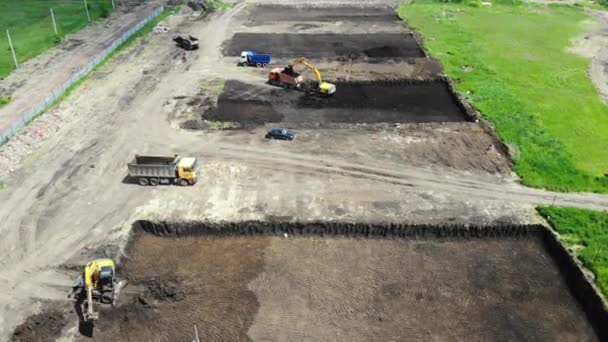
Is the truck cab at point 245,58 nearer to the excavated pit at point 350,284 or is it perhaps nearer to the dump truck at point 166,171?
the dump truck at point 166,171

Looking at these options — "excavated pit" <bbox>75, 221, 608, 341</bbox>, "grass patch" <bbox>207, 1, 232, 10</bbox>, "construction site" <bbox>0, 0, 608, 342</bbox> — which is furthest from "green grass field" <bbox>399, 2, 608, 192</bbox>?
"grass patch" <bbox>207, 1, 232, 10</bbox>

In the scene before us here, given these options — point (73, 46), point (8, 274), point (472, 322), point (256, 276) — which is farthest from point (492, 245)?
point (73, 46)

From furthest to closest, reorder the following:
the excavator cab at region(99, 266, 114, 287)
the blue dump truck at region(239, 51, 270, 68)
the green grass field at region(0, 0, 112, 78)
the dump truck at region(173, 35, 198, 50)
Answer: the dump truck at region(173, 35, 198, 50) < the green grass field at region(0, 0, 112, 78) < the blue dump truck at region(239, 51, 270, 68) < the excavator cab at region(99, 266, 114, 287)

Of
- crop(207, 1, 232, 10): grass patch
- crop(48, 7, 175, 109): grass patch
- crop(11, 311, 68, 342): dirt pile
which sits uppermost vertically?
crop(207, 1, 232, 10): grass patch

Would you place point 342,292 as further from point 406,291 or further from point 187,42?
point 187,42

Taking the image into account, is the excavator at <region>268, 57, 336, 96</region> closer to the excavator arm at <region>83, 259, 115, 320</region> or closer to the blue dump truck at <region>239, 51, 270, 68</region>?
the blue dump truck at <region>239, 51, 270, 68</region>

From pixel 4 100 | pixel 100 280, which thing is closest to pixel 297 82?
pixel 4 100

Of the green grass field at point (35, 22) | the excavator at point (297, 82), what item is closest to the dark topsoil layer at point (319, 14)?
the green grass field at point (35, 22)
